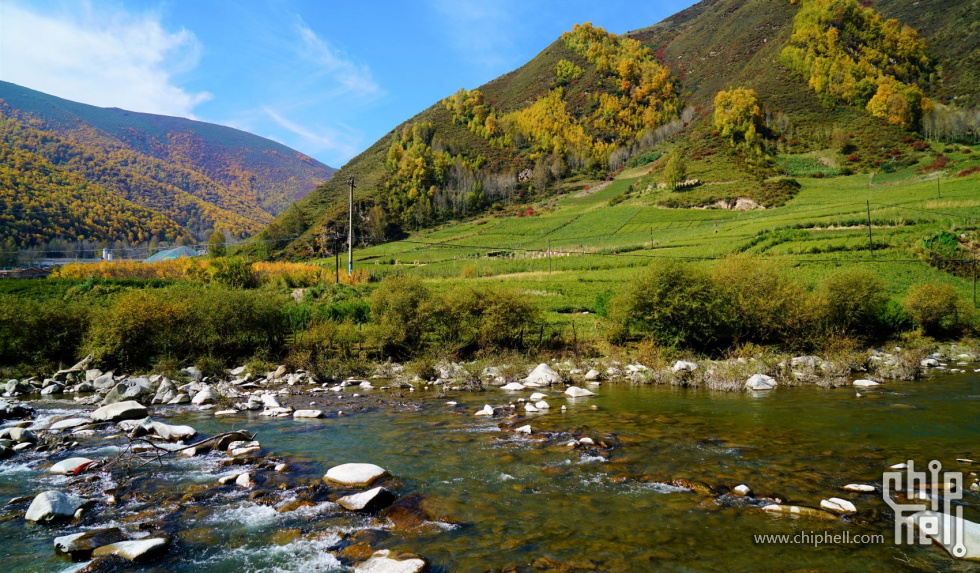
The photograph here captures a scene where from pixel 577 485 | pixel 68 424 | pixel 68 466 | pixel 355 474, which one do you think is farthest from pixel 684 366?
pixel 68 424

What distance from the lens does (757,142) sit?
111938mm

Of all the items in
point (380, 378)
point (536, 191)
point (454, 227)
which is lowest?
point (380, 378)

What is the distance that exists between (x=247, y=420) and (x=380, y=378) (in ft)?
30.7

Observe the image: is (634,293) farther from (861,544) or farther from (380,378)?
(861,544)

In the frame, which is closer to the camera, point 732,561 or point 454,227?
point 732,561

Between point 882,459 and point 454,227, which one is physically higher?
point 454,227

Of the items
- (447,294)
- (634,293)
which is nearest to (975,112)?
(634,293)

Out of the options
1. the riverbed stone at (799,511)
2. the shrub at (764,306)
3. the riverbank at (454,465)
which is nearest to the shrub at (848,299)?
the shrub at (764,306)

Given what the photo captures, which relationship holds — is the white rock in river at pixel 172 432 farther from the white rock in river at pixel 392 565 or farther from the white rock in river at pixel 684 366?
the white rock in river at pixel 684 366

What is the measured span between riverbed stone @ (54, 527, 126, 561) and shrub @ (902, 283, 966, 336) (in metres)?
40.2

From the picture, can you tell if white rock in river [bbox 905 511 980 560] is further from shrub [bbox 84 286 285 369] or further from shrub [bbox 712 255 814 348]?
shrub [bbox 84 286 285 369]

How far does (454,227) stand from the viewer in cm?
12562

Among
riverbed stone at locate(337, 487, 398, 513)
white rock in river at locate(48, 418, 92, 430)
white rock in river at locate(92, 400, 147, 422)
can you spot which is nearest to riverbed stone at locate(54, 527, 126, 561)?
riverbed stone at locate(337, 487, 398, 513)

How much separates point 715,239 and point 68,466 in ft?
205
